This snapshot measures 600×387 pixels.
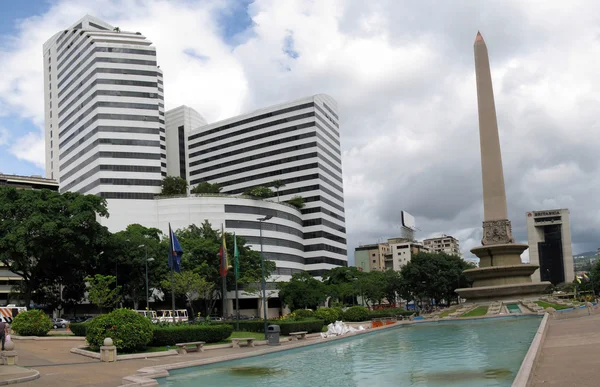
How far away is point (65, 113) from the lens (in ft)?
388

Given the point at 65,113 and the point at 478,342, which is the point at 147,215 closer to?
the point at 65,113

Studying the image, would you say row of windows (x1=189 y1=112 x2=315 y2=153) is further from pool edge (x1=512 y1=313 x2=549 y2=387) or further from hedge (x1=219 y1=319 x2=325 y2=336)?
pool edge (x1=512 y1=313 x2=549 y2=387)

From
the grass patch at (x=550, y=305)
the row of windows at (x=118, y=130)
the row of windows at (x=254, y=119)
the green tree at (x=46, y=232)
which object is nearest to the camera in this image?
the grass patch at (x=550, y=305)

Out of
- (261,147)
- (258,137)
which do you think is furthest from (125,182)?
(258,137)

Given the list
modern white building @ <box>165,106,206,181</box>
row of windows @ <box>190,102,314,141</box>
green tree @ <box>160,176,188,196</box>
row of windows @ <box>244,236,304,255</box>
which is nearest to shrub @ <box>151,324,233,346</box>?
row of windows @ <box>244,236,304,255</box>

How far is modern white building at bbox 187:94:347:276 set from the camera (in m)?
126

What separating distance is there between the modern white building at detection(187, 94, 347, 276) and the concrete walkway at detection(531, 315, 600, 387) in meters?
94.2

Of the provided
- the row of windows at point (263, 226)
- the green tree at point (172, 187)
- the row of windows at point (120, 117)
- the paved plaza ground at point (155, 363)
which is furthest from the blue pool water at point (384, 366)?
the row of windows at point (120, 117)

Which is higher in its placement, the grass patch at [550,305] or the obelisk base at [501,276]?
the obelisk base at [501,276]

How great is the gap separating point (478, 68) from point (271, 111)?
77.0 metres

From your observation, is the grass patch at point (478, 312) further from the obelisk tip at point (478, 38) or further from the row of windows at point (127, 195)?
the row of windows at point (127, 195)

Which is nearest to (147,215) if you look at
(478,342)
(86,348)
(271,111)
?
(271,111)

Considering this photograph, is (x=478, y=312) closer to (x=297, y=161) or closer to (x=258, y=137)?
(x=297, y=161)

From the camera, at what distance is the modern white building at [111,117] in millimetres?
102750
